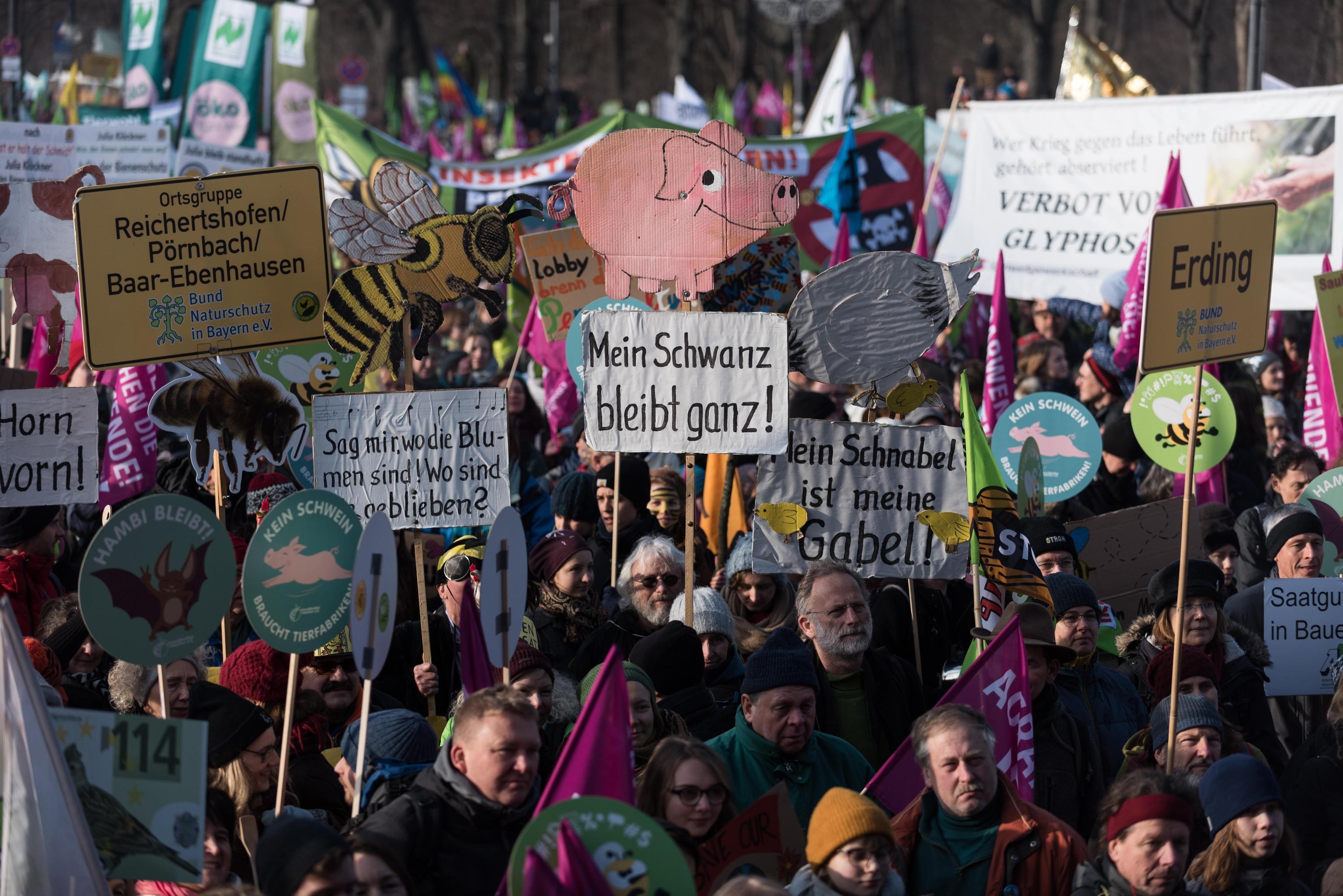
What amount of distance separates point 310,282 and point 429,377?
A: 5177 millimetres

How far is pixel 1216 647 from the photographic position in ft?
17.6

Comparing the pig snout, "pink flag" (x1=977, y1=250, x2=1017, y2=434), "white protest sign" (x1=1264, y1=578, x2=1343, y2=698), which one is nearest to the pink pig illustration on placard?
"pink flag" (x1=977, y1=250, x2=1017, y2=434)

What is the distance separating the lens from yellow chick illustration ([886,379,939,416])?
546 centimetres

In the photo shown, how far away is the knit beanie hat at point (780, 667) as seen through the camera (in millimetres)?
4301

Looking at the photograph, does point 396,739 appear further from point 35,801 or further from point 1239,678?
point 1239,678

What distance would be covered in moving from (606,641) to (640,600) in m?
0.27

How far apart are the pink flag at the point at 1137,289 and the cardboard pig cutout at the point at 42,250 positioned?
5.18 metres

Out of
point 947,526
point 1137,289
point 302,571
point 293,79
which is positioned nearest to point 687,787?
point 302,571

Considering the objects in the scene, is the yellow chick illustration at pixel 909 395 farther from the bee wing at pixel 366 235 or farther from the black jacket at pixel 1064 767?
the bee wing at pixel 366 235

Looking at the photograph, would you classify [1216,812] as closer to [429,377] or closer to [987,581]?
[987,581]

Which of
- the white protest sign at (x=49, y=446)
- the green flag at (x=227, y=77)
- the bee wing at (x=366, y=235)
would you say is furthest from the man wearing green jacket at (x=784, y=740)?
the green flag at (x=227, y=77)

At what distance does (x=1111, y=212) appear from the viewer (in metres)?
10.6

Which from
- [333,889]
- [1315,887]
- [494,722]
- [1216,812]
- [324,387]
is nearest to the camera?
[333,889]

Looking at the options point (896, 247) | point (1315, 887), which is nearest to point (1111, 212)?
point (896, 247)
